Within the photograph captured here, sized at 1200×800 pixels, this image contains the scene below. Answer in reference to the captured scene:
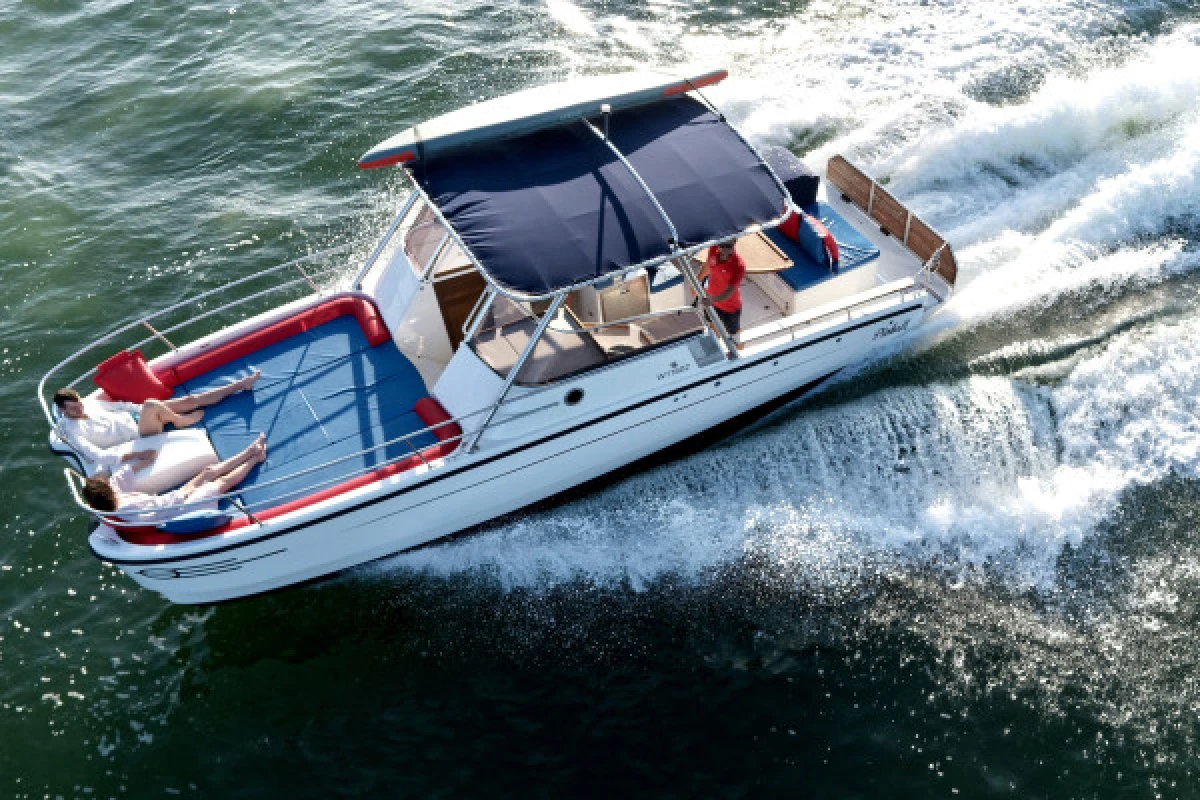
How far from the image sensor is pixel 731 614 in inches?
456

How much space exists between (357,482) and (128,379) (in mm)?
3145

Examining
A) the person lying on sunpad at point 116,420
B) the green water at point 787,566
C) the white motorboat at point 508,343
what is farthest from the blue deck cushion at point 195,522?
the green water at point 787,566

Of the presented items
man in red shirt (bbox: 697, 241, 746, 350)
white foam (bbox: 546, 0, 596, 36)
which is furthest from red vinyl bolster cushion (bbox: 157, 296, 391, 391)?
white foam (bbox: 546, 0, 596, 36)

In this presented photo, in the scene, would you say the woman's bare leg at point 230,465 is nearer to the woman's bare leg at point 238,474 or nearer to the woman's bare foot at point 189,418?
the woman's bare leg at point 238,474

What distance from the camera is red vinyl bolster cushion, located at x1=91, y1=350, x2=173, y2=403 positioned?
11.5m

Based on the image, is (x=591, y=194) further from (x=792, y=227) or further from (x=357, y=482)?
(x=357, y=482)

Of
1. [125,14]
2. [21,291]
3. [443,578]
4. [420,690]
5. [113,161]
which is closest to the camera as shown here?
[420,690]

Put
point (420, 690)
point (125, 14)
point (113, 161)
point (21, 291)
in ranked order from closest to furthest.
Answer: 1. point (420, 690)
2. point (21, 291)
3. point (113, 161)
4. point (125, 14)

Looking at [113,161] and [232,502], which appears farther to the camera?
[113,161]

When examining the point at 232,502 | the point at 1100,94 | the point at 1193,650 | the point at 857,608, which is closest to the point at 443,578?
the point at 232,502

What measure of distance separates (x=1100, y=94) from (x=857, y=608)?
10863 millimetres

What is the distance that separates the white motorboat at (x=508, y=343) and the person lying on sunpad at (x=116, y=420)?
0.22m

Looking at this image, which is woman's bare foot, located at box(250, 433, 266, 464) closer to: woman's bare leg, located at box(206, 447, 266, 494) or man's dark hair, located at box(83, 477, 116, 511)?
woman's bare leg, located at box(206, 447, 266, 494)

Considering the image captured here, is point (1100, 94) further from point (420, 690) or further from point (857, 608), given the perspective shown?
point (420, 690)
